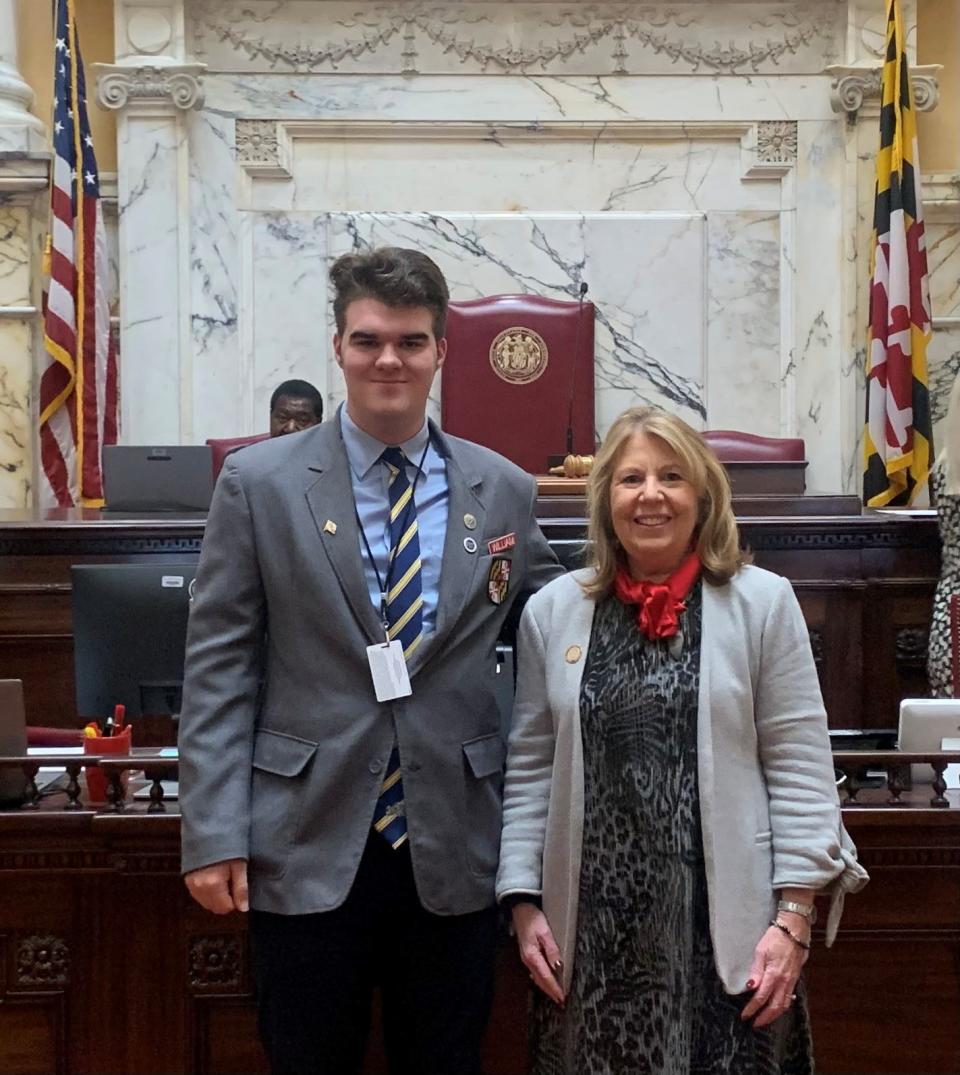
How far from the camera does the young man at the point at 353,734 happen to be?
1.81 meters

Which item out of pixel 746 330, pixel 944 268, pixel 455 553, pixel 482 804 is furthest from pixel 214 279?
pixel 482 804

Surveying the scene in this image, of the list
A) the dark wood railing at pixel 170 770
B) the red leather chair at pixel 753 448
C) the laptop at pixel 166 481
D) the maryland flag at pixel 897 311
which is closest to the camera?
the dark wood railing at pixel 170 770

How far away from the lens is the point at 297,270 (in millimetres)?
7035

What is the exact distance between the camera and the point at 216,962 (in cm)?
240

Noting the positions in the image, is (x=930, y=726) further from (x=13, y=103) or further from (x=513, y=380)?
(x=13, y=103)

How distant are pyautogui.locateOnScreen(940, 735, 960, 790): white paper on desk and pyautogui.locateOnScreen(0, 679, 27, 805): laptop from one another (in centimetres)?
161

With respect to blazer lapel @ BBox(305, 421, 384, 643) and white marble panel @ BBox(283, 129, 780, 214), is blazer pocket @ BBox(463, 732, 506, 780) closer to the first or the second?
blazer lapel @ BBox(305, 421, 384, 643)

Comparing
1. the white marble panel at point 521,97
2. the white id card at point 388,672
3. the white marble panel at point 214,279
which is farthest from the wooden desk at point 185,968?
the white marble panel at point 521,97

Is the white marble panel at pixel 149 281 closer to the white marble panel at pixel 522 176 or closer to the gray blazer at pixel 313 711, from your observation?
the white marble panel at pixel 522 176

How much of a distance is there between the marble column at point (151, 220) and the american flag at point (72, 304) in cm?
33

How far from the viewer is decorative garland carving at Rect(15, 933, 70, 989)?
237 centimetres

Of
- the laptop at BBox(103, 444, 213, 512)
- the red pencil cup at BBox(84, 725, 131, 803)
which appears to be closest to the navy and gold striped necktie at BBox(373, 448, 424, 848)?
the red pencil cup at BBox(84, 725, 131, 803)

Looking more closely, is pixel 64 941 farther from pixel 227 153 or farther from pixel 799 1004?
pixel 227 153

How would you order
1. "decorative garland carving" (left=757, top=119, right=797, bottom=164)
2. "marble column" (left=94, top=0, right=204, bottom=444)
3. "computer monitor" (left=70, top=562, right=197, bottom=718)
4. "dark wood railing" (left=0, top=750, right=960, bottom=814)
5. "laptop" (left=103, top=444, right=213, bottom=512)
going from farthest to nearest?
"decorative garland carving" (left=757, top=119, right=797, bottom=164)
"marble column" (left=94, top=0, right=204, bottom=444)
"laptop" (left=103, top=444, right=213, bottom=512)
"computer monitor" (left=70, top=562, right=197, bottom=718)
"dark wood railing" (left=0, top=750, right=960, bottom=814)
